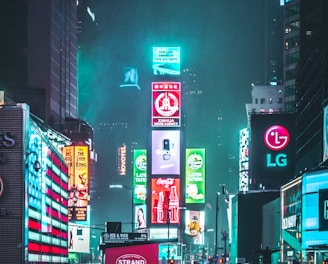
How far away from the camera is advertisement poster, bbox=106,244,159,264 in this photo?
25.8m

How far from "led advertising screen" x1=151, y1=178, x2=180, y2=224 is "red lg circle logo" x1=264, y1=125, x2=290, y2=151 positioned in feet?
40.6

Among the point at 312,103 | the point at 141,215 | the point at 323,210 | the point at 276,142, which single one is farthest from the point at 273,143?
the point at 323,210

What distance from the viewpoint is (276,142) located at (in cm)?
12319

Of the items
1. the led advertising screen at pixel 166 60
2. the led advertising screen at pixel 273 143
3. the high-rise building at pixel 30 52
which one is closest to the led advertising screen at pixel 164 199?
the led advertising screen at pixel 273 143

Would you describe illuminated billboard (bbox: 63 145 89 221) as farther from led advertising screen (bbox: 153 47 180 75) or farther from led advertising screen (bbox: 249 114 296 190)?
led advertising screen (bbox: 249 114 296 190)

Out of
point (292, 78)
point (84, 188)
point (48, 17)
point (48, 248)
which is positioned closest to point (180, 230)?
point (84, 188)

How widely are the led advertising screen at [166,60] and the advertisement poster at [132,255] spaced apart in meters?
103

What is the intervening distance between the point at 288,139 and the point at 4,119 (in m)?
65.9

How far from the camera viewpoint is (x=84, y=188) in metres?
120

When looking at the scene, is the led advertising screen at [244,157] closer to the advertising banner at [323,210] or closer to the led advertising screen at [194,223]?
the led advertising screen at [194,223]

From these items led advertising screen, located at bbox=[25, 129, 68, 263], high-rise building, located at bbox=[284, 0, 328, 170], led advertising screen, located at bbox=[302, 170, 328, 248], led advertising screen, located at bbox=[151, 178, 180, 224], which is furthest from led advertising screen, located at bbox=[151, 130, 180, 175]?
led advertising screen, located at bbox=[302, 170, 328, 248]

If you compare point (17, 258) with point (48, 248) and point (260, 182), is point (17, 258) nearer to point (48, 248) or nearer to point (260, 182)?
point (48, 248)

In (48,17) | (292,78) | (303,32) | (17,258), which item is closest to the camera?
(17,258)

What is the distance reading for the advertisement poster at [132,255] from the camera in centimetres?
2575
